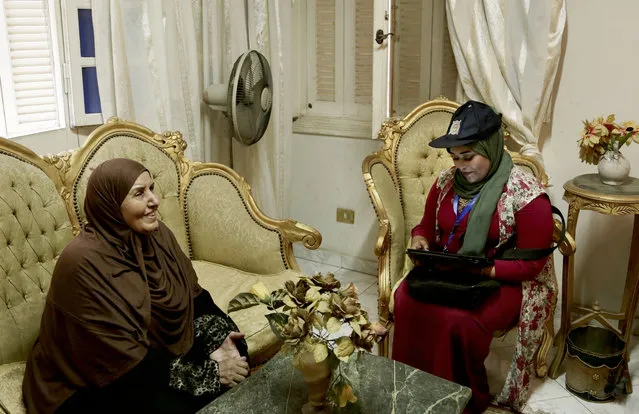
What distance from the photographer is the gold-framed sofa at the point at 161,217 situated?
1944 millimetres

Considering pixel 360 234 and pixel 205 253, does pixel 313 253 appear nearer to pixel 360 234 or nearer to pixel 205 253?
pixel 360 234

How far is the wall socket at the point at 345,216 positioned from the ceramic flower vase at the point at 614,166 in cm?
159

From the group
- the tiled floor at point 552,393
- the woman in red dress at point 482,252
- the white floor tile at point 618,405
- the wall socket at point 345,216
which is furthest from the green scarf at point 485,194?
the wall socket at point 345,216

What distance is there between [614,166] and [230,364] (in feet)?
5.54

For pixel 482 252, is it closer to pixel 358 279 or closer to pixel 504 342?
pixel 504 342

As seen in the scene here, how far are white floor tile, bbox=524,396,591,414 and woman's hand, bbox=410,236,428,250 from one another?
29.3 inches

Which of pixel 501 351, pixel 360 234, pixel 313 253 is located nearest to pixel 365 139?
pixel 360 234

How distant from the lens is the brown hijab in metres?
1.68

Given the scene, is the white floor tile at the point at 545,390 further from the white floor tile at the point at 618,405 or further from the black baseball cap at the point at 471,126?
the black baseball cap at the point at 471,126

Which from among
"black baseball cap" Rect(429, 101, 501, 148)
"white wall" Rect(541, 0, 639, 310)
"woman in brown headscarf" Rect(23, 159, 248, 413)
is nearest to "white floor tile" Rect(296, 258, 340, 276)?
"white wall" Rect(541, 0, 639, 310)

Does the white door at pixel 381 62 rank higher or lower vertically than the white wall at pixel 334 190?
higher

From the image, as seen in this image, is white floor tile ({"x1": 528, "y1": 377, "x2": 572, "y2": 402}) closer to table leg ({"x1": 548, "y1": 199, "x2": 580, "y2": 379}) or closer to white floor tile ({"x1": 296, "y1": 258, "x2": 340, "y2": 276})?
table leg ({"x1": 548, "y1": 199, "x2": 580, "y2": 379})

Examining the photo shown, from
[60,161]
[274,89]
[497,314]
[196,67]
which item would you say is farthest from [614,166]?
[60,161]

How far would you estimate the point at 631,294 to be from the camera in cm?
262
